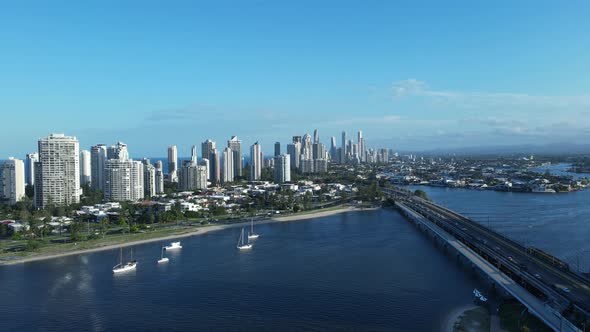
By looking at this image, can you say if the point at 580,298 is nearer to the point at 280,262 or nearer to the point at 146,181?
the point at 280,262

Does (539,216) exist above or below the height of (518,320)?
above

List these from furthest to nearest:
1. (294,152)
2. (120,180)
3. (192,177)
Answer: (294,152) < (192,177) < (120,180)

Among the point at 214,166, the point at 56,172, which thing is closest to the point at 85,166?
the point at 214,166

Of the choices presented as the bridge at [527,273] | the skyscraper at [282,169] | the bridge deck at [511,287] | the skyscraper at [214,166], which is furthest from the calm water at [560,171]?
the bridge deck at [511,287]

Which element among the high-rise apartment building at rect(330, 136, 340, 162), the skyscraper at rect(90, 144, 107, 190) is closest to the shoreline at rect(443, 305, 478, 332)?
the skyscraper at rect(90, 144, 107, 190)

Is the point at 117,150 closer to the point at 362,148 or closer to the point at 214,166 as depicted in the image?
the point at 214,166

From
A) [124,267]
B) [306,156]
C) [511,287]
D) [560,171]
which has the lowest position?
[124,267]

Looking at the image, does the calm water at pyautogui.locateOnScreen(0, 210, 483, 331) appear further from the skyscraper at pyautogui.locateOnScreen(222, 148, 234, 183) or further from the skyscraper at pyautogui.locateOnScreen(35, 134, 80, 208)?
the skyscraper at pyautogui.locateOnScreen(222, 148, 234, 183)
